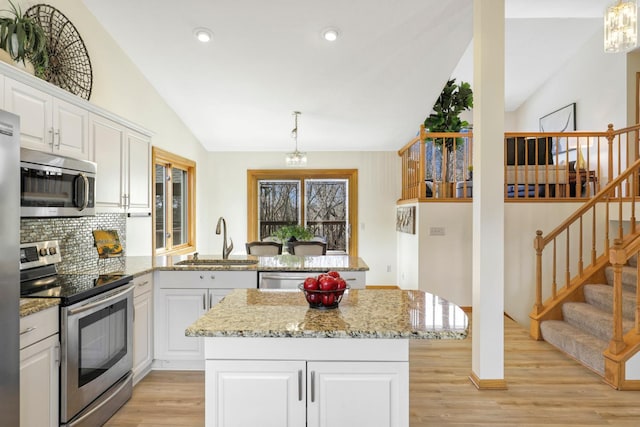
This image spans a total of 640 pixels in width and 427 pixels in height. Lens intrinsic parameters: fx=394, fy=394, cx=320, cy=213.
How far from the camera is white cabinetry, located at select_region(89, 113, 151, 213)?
296 centimetres

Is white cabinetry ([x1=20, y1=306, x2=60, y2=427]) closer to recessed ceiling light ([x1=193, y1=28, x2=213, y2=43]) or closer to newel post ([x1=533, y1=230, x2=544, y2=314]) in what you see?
recessed ceiling light ([x1=193, y1=28, x2=213, y2=43])

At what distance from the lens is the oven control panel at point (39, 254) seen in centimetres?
242

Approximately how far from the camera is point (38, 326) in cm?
190

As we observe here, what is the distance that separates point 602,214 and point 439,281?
2048 millimetres

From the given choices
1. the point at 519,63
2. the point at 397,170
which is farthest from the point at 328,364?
the point at 519,63

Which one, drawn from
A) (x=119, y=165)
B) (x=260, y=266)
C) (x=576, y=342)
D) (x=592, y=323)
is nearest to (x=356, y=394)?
(x=260, y=266)

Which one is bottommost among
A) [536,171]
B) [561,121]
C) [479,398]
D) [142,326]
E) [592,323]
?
[479,398]

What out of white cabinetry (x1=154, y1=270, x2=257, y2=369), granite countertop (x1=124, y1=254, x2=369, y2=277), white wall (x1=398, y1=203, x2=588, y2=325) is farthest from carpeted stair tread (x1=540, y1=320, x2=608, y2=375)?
white cabinetry (x1=154, y1=270, x2=257, y2=369)

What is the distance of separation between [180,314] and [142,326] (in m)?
0.29

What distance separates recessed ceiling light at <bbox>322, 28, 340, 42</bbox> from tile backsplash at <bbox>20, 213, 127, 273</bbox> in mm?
2564

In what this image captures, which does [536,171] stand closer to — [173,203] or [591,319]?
[591,319]

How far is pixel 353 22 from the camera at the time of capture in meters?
3.49

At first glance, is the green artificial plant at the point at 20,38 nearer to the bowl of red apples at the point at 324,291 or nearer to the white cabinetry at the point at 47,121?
the white cabinetry at the point at 47,121

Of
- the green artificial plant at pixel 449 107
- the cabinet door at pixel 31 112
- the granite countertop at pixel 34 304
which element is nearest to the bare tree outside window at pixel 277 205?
the green artificial plant at pixel 449 107
